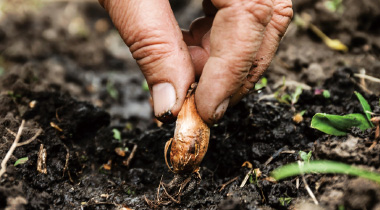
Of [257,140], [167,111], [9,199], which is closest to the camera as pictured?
[9,199]

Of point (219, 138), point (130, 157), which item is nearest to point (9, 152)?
point (130, 157)

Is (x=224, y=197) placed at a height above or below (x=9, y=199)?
below

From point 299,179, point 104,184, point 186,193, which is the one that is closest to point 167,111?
point 186,193

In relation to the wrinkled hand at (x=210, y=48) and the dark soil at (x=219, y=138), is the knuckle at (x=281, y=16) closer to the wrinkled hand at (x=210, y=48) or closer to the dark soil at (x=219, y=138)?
the wrinkled hand at (x=210, y=48)

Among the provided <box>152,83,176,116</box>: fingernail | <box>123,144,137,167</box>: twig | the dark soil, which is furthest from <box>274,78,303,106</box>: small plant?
<box>123,144,137,167</box>: twig

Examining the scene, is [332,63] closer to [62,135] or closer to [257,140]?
[257,140]

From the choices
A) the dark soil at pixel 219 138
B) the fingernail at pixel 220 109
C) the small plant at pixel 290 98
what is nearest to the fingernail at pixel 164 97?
the fingernail at pixel 220 109

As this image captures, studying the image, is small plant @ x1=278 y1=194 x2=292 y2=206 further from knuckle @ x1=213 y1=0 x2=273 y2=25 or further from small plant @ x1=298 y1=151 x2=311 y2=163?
knuckle @ x1=213 y1=0 x2=273 y2=25
